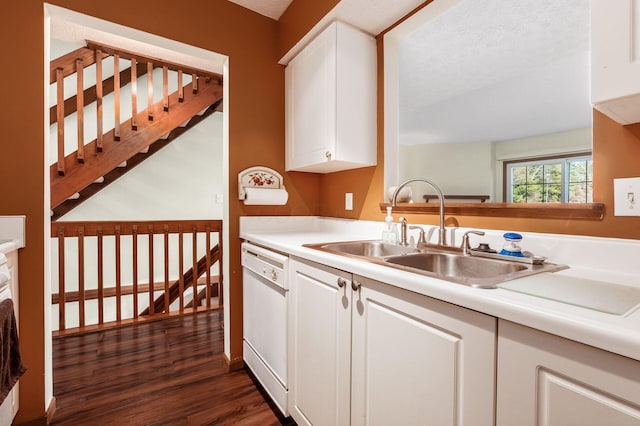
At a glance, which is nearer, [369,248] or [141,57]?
[369,248]

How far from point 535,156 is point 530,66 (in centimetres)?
312

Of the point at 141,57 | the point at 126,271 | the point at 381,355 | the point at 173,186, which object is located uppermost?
the point at 141,57

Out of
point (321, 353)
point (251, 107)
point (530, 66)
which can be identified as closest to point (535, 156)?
point (530, 66)

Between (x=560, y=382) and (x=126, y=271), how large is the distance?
4.31m

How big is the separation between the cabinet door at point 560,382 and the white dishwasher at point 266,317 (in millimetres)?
990

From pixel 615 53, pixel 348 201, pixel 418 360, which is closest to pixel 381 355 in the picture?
pixel 418 360

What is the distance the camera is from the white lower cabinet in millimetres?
717

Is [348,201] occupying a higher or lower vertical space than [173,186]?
lower

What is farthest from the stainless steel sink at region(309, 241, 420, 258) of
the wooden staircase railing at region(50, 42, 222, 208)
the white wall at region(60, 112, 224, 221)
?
the white wall at region(60, 112, 224, 221)

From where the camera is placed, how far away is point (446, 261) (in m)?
1.33

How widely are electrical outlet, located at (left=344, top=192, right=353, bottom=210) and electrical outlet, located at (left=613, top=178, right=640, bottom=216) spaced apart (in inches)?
51.3

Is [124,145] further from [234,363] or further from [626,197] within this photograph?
[626,197]

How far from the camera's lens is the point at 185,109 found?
323 cm

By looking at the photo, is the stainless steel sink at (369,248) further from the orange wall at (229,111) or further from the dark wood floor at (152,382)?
the dark wood floor at (152,382)
